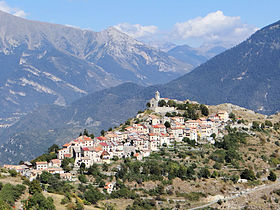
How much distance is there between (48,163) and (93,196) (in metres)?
19.7

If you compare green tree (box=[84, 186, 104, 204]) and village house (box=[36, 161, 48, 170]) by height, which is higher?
village house (box=[36, 161, 48, 170])

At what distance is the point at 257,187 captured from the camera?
3871 inches

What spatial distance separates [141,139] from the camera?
112m

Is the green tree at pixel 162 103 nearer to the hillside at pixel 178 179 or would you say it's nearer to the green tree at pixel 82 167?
the hillside at pixel 178 179

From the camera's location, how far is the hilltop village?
326 ft

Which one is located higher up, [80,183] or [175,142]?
[175,142]

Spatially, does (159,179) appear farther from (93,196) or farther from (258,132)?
(258,132)

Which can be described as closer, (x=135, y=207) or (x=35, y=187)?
(x=35, y=187)

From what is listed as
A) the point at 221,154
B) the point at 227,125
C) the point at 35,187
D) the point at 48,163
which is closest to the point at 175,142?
the point at 221,154

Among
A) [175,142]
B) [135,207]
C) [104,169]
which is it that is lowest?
[135,207]

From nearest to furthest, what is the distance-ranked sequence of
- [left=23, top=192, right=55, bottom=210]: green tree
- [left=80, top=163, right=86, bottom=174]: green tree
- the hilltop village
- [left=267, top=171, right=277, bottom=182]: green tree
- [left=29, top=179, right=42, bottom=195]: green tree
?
[left=23, top=192, right=55, bottom=210]: green tree < [left=29, top=179, right=42, bottom=195]: green tree < [left=80, top=163, right=86, bottom=174]: green tree < the hilltop village < [left=267, top=171, right=277, bottom=182]: green tree

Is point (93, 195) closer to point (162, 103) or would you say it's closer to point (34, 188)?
point (34, 188)

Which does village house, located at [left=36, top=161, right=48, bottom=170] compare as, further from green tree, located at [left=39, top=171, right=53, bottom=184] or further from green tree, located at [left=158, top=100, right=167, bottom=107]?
green tree, located at [left=158, top=100, right=167, bottom=107]

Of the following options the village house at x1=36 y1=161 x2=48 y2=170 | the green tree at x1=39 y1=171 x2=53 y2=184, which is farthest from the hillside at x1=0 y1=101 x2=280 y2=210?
the village house at x1=36 y1=161 x2=48 y2=170
